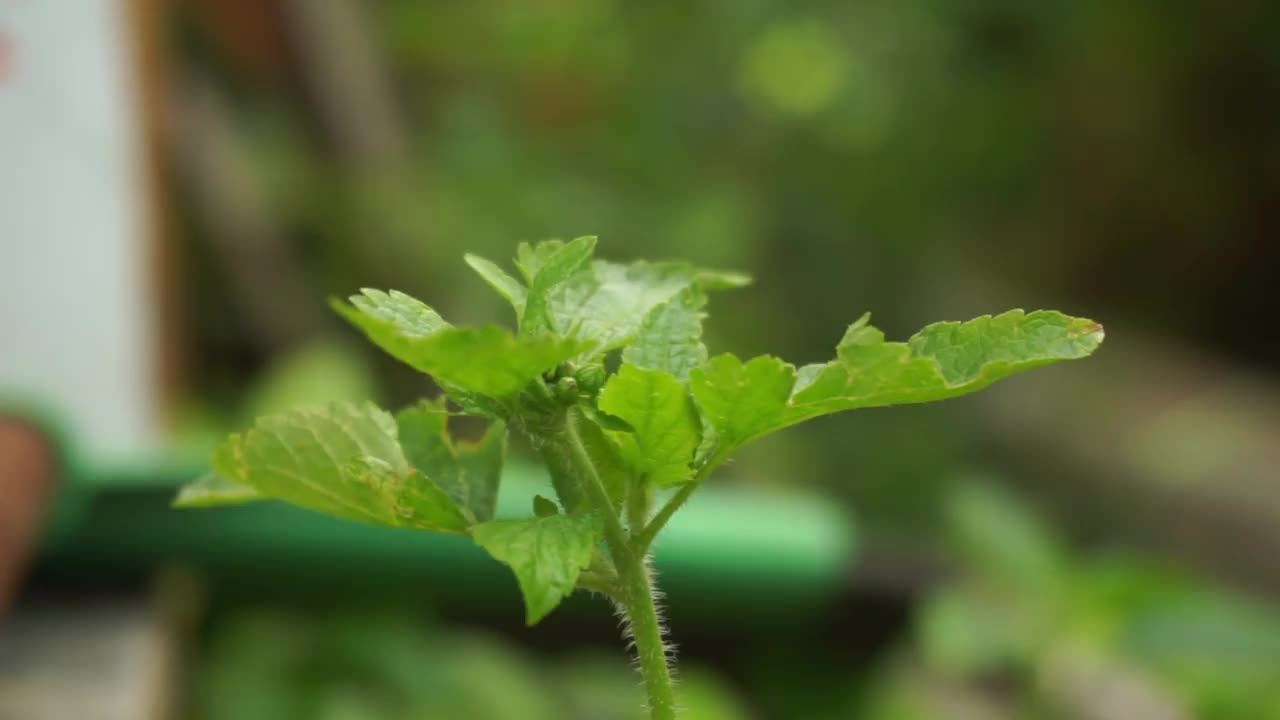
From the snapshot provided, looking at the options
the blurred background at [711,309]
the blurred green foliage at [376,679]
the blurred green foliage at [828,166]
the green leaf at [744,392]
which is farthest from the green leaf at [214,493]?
the blurred green foliage at [828,166]

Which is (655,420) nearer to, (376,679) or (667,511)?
(667,511)

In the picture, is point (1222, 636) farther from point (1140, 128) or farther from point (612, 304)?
point (1140, 128)

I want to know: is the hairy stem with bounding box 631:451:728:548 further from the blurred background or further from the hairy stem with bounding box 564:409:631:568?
the blurred background

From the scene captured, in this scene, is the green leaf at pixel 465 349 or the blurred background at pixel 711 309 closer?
the green leaf at pixel 465 349

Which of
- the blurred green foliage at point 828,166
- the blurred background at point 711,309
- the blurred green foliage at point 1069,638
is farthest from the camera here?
the blurred green foliage at point 828,166

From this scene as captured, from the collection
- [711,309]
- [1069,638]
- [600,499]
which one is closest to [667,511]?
[600,499]

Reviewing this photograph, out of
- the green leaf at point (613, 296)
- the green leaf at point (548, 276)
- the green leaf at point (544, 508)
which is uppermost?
the green leaf at point (613, 296)

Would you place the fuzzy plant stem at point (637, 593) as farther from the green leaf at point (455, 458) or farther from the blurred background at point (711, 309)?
the blurred background at point (711, 309)
